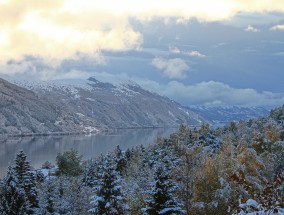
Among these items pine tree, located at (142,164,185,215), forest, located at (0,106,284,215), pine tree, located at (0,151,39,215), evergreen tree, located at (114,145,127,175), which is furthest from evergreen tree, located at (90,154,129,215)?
evergreen tree, located at (114,145,127,175)

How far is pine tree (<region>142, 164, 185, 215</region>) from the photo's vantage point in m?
24.1

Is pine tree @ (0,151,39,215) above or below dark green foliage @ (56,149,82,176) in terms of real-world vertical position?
above

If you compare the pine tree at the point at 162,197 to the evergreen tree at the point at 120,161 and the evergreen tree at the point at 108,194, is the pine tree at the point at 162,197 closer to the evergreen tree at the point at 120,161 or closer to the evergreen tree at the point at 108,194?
the evergreen tree at the point at 108,194

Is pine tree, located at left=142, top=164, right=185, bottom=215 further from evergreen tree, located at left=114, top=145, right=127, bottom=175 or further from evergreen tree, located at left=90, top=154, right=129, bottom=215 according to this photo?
evergreen tree, located at left=114, top=145, right=127, bottom=175

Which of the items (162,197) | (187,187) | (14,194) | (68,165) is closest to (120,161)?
(68,165)

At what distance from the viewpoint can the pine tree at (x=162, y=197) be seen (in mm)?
24109

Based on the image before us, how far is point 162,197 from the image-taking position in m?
24.4

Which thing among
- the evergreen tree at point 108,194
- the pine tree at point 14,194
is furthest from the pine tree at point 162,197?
the pine tree at point 14,194

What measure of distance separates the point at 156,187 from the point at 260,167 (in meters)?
8.81

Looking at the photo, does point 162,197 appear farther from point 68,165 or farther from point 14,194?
point 68,165

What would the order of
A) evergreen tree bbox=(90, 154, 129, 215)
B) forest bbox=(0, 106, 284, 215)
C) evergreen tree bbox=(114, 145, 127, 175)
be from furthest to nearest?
evergreen tree bbox=(114, 145, 127, 175), evergreen tree bbox=(90, 154, 129, 215), forest bbox=(0, 106, 284, 215)

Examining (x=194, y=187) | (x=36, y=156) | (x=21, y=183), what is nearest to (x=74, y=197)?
(x=21, y=183)

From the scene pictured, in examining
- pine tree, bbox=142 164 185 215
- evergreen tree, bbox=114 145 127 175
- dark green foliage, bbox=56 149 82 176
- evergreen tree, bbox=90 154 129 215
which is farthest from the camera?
dark green foliage, bbox=56 149 82 176

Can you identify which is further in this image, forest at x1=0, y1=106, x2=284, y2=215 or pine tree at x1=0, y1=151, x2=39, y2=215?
pine tree at x1=0, y1=151, x2=39, y2=215
